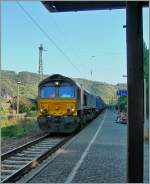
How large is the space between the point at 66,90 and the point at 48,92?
90 centimetres

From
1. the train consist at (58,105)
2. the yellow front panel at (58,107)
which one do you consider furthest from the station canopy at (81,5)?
the yellow front panel at (58,107)

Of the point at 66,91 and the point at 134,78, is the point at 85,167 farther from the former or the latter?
the point at 66,91

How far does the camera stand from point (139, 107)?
5207mm

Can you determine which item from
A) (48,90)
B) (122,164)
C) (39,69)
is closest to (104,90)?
(39,69)

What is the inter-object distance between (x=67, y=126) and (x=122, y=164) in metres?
10.9

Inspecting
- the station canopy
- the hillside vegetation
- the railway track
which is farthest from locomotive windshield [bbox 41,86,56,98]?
the hillside vegetation

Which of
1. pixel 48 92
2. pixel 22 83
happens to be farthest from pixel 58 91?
pixel 22 83

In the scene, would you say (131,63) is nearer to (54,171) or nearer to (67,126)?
(54,171)

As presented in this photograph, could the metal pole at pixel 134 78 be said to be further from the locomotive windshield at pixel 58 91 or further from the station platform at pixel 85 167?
the locomotive windshield at pixel 58 91

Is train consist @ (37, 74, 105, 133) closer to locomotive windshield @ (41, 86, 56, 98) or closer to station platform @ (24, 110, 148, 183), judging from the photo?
locomotive windshield @ (41, 86, 56, 98)

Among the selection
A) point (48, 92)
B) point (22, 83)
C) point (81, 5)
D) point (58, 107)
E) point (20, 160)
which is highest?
point (22, 83)

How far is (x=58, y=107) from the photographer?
22531 millimetres

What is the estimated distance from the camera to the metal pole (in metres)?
5.22

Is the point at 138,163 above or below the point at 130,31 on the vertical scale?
below
